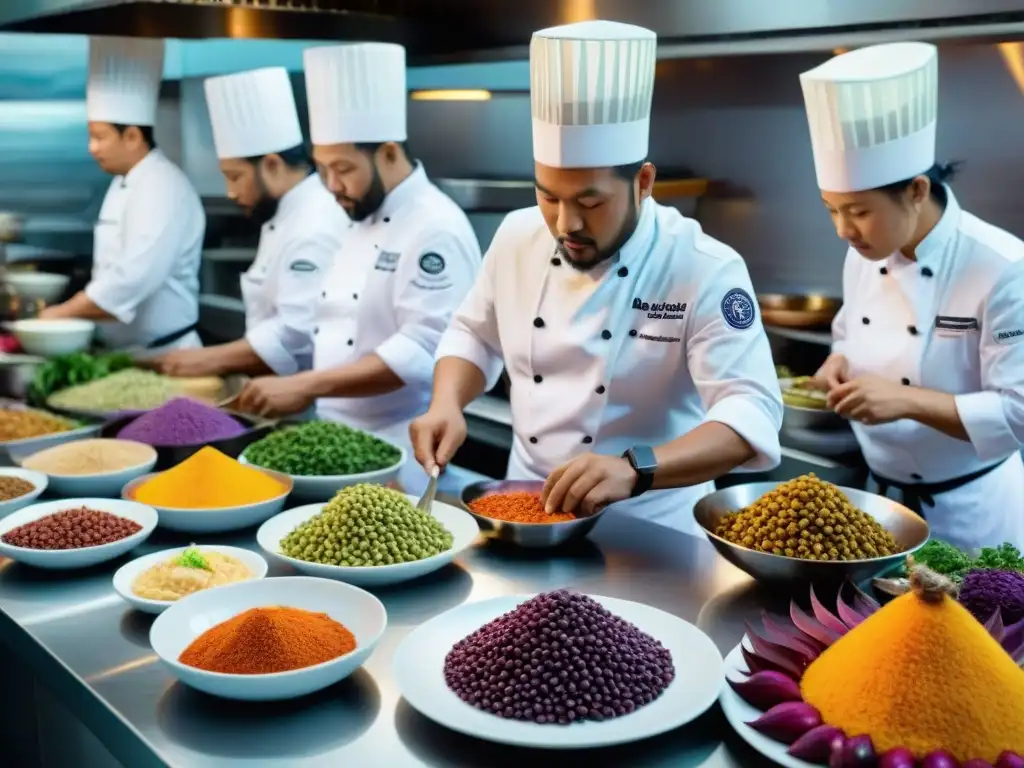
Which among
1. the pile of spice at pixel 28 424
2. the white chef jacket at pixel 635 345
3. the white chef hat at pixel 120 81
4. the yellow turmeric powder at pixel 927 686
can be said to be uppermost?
the white chef hat at pixel 120 81

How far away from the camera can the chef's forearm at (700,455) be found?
6.87 feet

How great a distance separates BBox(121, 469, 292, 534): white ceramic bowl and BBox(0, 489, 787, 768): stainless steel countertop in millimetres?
28

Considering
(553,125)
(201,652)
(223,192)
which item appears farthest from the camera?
(223,192)

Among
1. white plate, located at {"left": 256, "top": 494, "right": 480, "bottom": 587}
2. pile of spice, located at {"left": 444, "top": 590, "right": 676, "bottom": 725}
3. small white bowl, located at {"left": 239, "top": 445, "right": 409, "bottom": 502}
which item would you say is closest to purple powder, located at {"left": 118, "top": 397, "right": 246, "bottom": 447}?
small white bowl, located at {"left": 239, "top": 445, "right": 409, "bottom": 502}

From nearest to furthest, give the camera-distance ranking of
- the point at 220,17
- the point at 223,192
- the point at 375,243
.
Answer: the point at 375,243 < the point at 220,17 < the point at 223,192

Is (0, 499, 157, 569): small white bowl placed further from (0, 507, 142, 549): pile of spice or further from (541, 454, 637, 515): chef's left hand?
(541, 454, 637, 515): chef's left hand

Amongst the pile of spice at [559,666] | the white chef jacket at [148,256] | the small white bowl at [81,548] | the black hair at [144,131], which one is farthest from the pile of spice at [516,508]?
the black hair at [144,131]

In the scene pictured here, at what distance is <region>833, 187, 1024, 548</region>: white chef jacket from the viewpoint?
8.54ft

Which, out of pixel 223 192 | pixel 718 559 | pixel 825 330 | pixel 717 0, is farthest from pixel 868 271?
pixel 223 192

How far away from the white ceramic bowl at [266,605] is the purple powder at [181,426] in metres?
0.98

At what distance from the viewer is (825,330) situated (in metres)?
3.51

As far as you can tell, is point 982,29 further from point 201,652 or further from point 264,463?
point 201,652

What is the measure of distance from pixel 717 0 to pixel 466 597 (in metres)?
2.40

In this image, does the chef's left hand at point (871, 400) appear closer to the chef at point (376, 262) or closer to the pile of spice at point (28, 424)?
the chef at point (376, 262)
